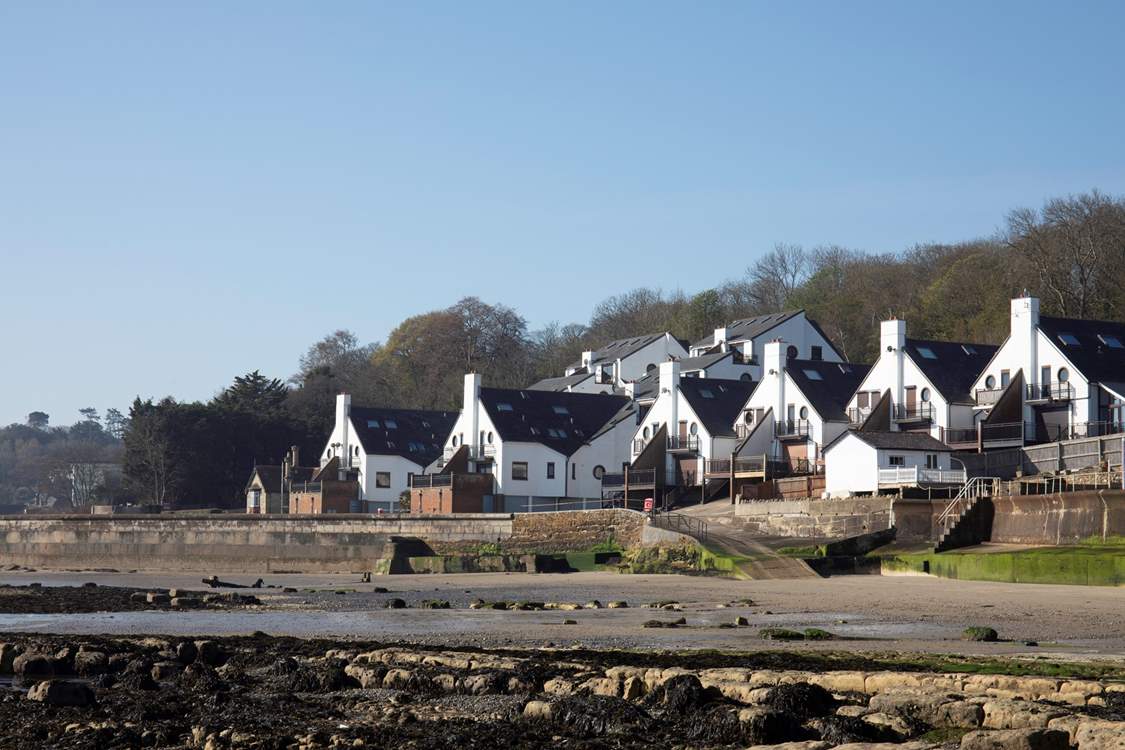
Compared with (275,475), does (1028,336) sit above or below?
above

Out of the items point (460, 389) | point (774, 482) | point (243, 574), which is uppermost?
point (460, 389)

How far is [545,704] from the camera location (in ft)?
48.3

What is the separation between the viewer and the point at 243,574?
6712 centimetres

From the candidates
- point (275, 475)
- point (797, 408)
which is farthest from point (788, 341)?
point (275, 475)

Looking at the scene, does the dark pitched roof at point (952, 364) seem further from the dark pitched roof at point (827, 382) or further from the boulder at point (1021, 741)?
the boulder at point (1021, 741)

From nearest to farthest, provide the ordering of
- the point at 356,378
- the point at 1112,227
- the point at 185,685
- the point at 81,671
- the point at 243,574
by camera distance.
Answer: the point at 185,685
the point at 81,671
the point at 243,574
the point at 1112,227
the point at 356,378

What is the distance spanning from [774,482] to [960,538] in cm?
1901

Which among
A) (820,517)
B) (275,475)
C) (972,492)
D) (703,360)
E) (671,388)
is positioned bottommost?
(820,517)

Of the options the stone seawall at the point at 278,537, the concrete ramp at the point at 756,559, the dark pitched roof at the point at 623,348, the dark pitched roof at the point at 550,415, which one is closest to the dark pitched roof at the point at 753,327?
the dark pitched roof at the point at 623,348

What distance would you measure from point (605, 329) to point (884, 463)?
6904cm

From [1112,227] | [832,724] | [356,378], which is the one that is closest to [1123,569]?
[832,724]

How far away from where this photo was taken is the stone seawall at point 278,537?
6178 centimetres

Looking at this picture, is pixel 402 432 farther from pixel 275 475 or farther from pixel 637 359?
pixel 637 359

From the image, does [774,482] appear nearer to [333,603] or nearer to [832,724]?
[333,603]
